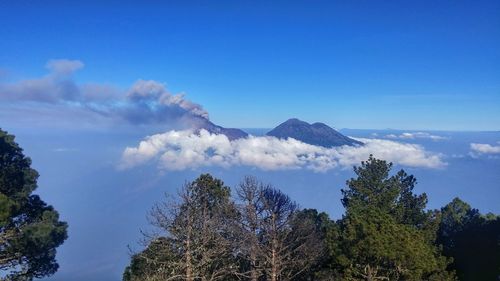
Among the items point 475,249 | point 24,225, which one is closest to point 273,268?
point 475,249

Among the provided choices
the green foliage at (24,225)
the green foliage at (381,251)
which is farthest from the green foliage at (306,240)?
the green foliage at (24,225)

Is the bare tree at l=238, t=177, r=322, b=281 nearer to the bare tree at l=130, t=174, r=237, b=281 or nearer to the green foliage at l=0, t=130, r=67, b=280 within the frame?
the bare tree at l=130, t=174, r=237, b=281

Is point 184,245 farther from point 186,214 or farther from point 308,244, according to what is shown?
point 308,244

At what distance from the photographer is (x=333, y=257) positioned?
2128 centimetres

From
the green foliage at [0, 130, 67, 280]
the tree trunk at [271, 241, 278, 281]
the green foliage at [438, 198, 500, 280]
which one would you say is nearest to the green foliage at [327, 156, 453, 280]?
the tree trunk at [271, 241, 278, 281]

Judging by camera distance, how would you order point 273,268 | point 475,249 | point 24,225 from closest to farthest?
point 273,268, point 24,225, point 475,249

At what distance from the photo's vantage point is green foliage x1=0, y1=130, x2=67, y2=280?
29266mm

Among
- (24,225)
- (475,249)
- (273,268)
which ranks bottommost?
(475,249)

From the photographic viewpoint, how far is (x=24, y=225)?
3022 cm

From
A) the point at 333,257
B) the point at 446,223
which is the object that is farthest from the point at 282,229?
the point at 446,223

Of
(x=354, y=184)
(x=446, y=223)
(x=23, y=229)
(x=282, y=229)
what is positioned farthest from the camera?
(x=446, y=223)

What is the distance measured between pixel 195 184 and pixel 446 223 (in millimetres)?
27010

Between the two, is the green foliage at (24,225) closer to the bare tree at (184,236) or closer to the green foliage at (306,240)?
the green foliage at (306,240)

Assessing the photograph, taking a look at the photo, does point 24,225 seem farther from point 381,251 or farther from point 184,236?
point 381,251
